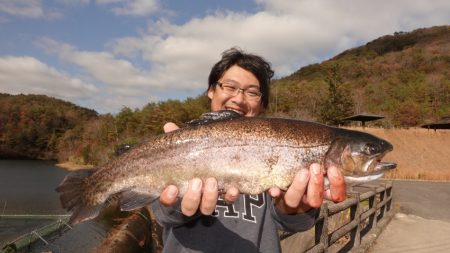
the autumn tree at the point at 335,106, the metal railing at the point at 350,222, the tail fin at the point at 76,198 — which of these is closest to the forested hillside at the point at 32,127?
the autumn tree at the point at 335,106

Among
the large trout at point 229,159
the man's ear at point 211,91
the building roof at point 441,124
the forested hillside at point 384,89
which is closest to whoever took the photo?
the large trout at point 229,159

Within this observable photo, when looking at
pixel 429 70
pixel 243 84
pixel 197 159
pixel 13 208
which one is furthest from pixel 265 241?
pixel 429 70

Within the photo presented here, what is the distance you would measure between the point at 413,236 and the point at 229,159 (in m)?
9.80

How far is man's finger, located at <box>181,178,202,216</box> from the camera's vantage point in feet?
9.10

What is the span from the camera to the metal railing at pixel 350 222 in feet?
20.9

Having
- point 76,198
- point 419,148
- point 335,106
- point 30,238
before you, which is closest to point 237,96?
point 76,198

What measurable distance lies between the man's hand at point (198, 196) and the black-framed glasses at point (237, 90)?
128cm

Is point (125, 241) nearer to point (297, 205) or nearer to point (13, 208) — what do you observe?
point (297, 205)

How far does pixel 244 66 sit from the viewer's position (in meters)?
3.96

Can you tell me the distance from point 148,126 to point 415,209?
5710cm

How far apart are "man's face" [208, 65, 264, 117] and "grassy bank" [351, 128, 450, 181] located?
41462mm

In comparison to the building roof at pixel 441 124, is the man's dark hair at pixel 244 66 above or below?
below

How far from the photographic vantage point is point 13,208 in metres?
28.0

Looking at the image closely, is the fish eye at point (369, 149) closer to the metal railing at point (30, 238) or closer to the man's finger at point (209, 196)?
the man's finger at point (209, 196)
